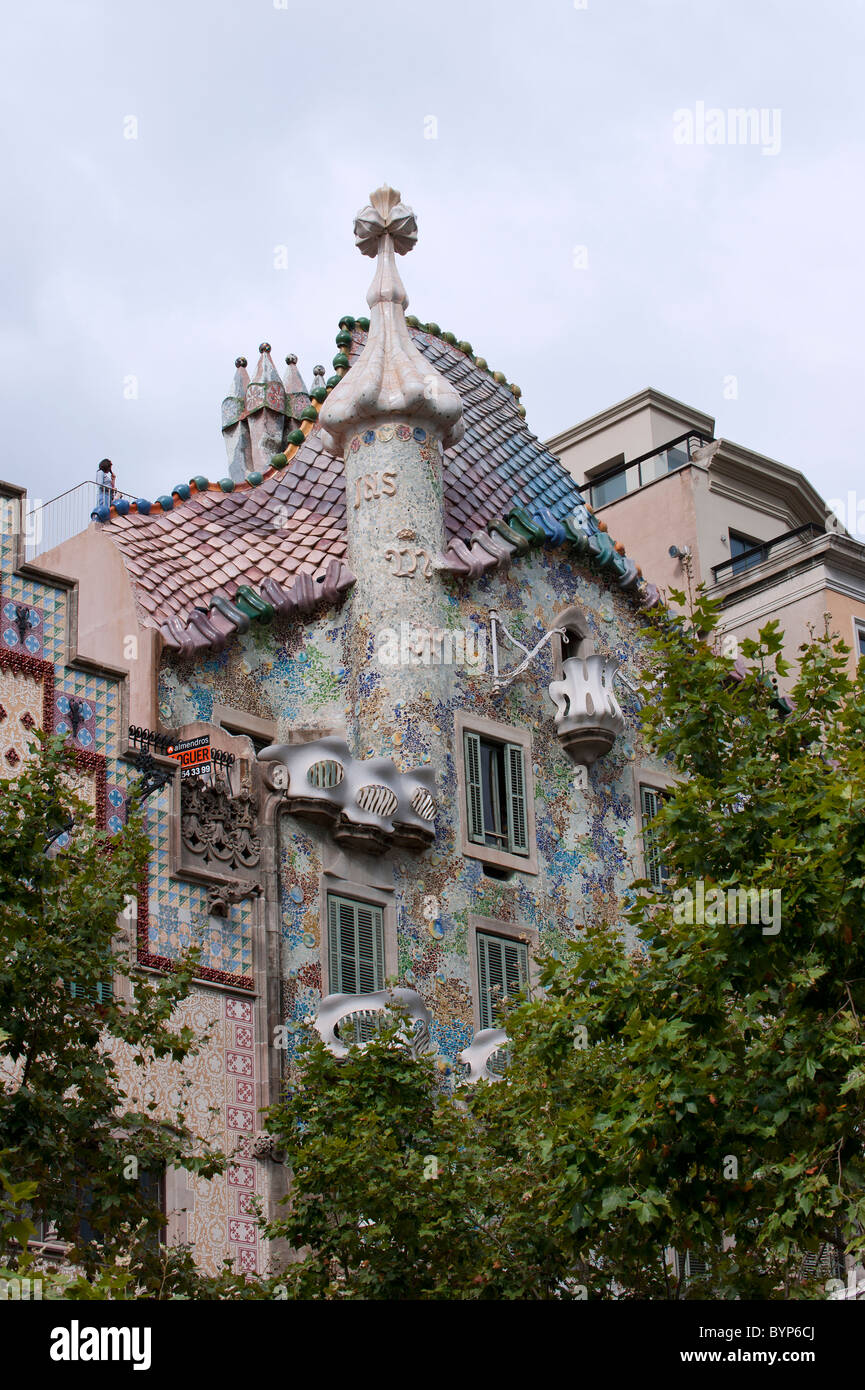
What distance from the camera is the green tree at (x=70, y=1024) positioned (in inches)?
691

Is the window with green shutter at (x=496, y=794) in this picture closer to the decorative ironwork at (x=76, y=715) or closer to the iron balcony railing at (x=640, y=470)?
the decorative ironwork at (x=76, y=715)

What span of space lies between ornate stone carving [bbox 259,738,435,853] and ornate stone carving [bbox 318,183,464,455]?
435cm

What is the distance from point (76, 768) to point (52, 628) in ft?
4.64

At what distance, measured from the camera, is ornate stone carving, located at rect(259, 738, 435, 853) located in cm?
2438

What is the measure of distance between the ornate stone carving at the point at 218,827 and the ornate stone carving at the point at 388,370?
17.6ft

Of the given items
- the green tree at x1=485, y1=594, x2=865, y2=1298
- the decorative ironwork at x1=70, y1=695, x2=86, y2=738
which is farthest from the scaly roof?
the green tree at x1=485, y1=594, x2=865, y2=1298

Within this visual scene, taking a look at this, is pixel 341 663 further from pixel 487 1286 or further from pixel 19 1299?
pixel 19 1299

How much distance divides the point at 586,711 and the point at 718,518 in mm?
10485

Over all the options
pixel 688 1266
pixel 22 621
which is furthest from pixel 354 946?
pixel 688 1266

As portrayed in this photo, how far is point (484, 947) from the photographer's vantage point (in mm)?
25594

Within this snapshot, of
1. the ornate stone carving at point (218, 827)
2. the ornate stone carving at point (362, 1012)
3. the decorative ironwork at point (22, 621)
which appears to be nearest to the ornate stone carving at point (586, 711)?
the ornate stone carving at point (362, 1012)

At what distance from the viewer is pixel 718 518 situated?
37.3 meters
